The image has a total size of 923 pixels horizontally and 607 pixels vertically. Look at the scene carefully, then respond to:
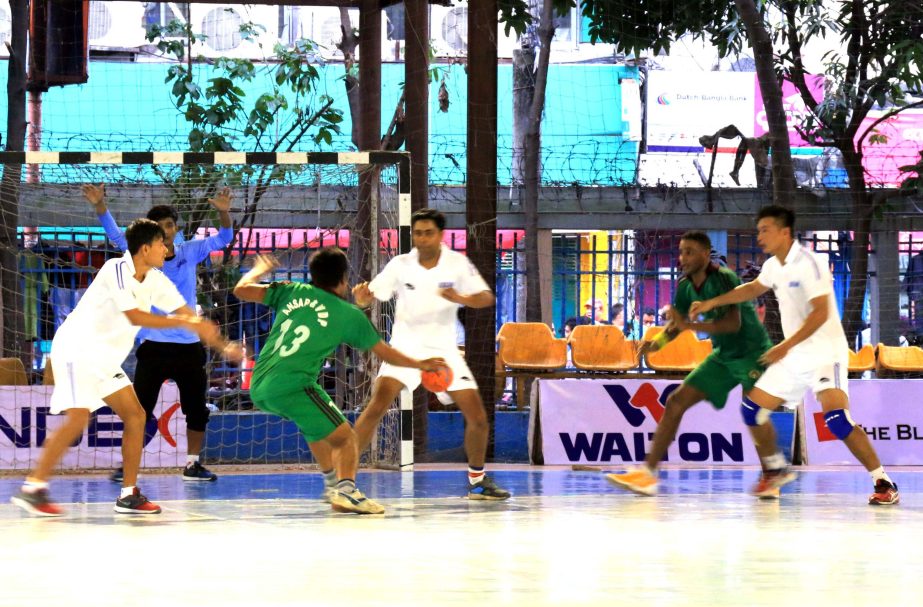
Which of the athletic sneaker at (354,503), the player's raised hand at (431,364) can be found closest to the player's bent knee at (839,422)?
the player's raised hand at (431,364)

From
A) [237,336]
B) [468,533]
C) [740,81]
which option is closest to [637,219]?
[237,336]

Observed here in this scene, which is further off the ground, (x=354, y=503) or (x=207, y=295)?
(x=207, y=295)

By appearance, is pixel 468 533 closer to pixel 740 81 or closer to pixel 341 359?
pixel 341 359

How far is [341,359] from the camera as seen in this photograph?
47.4 feet

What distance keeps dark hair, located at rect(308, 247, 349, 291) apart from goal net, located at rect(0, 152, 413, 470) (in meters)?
2.69

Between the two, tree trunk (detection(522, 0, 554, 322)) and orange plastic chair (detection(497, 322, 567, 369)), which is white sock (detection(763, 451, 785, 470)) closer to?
orange plastic chair (detection(497, 322, 567, 369))

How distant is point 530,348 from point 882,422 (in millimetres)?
4083

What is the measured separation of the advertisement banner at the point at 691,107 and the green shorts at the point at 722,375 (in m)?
18.3

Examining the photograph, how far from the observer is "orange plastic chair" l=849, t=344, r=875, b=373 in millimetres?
16859

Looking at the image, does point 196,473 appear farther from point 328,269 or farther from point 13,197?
point 13,197

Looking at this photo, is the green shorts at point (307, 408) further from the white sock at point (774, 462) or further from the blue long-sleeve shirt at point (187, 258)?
the white sock at point (774, 462)

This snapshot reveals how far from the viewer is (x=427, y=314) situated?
9492mm

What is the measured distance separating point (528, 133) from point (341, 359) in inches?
240

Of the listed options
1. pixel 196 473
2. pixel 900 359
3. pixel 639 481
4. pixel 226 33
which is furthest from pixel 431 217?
pixel 226 33
